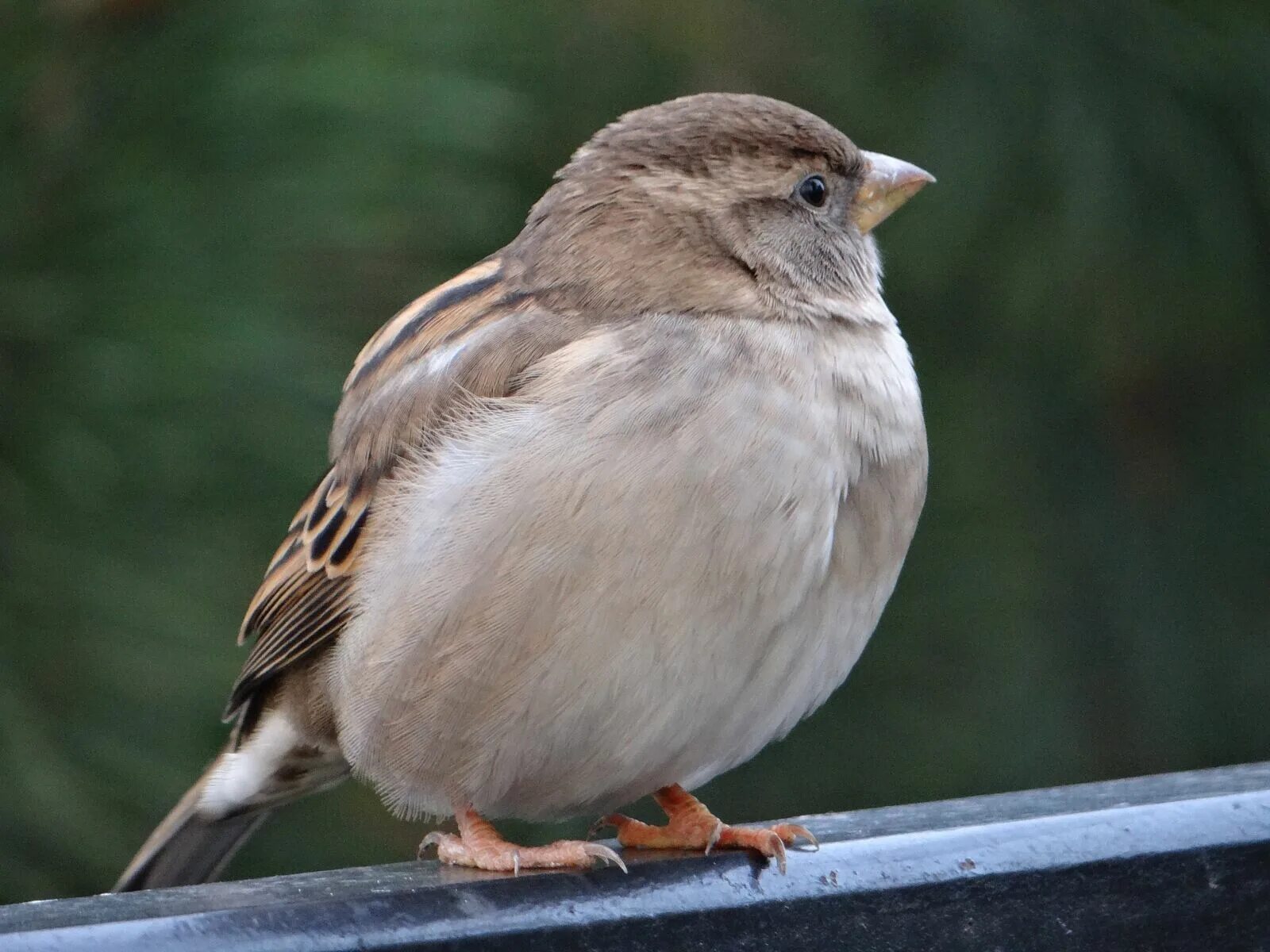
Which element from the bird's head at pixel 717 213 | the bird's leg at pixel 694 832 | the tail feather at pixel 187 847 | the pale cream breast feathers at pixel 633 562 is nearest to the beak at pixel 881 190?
the bird's head at pixel 717 213

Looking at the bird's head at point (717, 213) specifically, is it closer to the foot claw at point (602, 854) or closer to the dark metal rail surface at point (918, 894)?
the foot claw at point (602, 854)

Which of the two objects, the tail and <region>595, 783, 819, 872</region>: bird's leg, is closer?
<region>595, 783, 819, 872</region>: bird's leg

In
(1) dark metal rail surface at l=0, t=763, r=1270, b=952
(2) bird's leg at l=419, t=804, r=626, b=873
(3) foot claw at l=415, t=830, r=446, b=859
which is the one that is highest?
(1) dark metal rail surface at l=0, t=763, r=1270, b=952

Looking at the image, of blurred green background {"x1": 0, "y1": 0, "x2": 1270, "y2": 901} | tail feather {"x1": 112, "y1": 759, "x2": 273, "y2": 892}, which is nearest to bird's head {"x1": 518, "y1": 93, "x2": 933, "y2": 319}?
blurred green background {"x1": 0, "y1": 0, "x2": 1270, "y2": 901}

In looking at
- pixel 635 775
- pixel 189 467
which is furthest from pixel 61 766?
pixel 635 775

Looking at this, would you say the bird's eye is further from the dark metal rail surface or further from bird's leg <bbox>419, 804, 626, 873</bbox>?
the dark metal rail surface

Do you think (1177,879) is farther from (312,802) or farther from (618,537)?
(312,802)

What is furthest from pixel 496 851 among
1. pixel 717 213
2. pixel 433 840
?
pixel 717 213

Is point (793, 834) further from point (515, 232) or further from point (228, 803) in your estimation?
point (515, 232)
